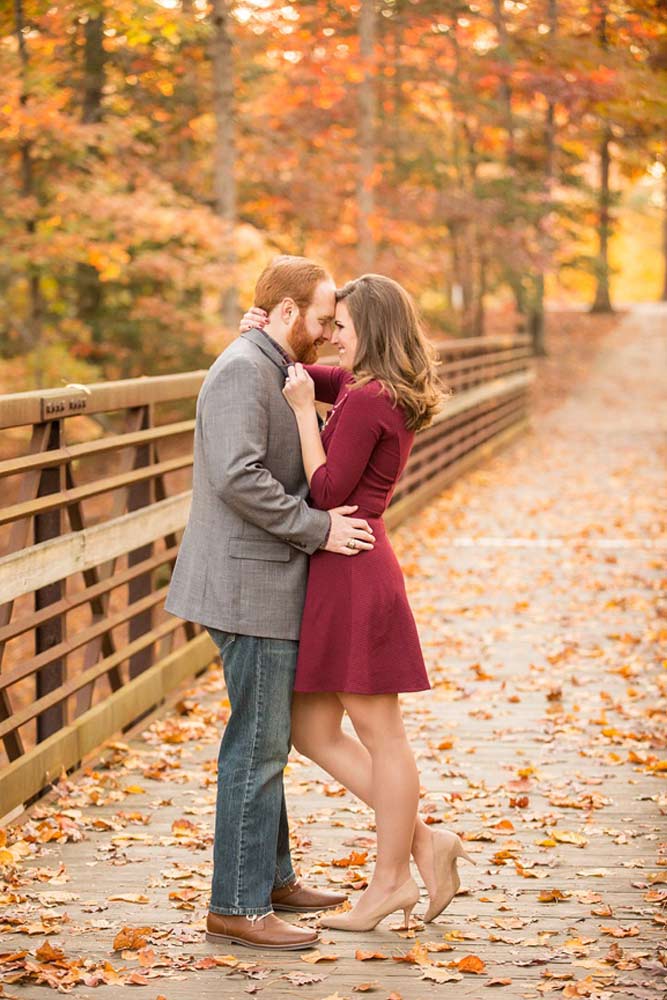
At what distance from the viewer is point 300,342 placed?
435 centimetres

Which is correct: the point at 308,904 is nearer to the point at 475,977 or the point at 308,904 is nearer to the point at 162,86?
the point at 475,977

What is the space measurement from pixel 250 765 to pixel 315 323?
4.44 feet

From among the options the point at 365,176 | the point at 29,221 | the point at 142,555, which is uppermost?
the point at 365,176

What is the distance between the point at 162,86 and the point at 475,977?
15714mm

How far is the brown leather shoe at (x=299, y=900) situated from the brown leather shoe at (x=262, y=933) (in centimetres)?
27

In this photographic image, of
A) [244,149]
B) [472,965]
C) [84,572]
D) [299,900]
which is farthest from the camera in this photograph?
[244,149]

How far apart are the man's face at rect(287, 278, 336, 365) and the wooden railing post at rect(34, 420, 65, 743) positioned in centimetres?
148

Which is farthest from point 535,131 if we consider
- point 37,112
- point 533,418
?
point 37,112

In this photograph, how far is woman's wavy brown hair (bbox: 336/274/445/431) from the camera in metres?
4.20

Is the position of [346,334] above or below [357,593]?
above

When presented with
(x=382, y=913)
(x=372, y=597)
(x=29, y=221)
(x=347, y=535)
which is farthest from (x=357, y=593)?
(x=29, y=221)

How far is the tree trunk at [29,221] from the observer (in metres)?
14.6

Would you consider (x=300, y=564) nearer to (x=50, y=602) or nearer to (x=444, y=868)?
(x=444, y=868)

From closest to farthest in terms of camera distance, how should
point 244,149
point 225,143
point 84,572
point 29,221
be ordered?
point 84,572, point 29,221, point 225,143, point 244,149
